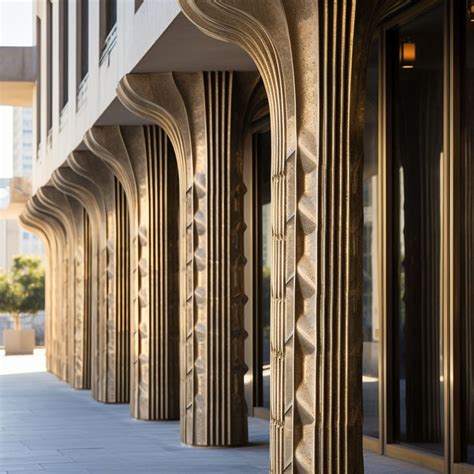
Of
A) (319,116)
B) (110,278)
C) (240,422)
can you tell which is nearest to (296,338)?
(319,116)

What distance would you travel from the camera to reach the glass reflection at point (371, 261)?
12.9m

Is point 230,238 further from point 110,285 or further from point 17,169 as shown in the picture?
point 17,169

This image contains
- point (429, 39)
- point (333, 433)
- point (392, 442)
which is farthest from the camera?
point (392, 442)

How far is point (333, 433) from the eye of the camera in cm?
869

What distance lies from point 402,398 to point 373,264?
1.58m

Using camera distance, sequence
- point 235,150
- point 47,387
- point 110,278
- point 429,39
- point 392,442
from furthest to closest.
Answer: point 47,387 → point 110,278 → point 235,150 → point 392,442 → point 429,39

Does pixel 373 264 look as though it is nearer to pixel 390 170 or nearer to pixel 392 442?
pixel 390 170

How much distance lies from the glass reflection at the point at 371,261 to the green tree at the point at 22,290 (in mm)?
36328

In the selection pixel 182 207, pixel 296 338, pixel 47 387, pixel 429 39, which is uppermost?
pixel 429 39

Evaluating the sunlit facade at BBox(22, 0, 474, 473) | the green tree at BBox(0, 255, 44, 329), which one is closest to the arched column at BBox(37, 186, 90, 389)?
the sunlit facade at BBox(22, 0, 474, 473)

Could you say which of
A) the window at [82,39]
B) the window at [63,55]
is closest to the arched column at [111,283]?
the window at [82,39]

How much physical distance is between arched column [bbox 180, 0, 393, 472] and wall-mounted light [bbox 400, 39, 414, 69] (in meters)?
3.20

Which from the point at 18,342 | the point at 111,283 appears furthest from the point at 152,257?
the point at 18,342

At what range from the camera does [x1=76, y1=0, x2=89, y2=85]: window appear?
70.9ft
